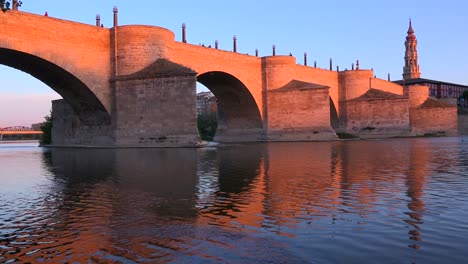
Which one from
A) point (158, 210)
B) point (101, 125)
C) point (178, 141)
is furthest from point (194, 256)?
point (101, 125)

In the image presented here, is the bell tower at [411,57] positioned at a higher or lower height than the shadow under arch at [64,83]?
higher

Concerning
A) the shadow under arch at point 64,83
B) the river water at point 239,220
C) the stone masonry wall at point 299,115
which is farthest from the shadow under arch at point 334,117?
the river water at point 239,220

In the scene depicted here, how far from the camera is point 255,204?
22.1 feet

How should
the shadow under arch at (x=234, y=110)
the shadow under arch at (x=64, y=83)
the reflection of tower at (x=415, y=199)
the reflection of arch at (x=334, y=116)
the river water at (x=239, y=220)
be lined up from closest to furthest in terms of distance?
the river water at (x=239, y=220) → the reflection of tower at (x=415, y=199) → the shadow under arch at (x=64, y=83) → the shadow under arch at (x=234, y=110) → the reflection of arch at (x=334, y=116)

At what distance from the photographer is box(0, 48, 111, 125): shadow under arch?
954 inches

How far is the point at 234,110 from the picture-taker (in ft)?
148

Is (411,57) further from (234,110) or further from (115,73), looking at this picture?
(115,73)

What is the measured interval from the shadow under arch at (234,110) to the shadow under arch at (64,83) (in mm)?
13402

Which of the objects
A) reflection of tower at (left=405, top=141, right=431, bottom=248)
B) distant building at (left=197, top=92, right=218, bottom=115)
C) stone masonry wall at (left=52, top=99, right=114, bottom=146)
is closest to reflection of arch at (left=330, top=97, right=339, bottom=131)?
distant building at (left=197, top=92, right=218, bottom=115)

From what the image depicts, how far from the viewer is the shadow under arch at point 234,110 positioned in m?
41.6

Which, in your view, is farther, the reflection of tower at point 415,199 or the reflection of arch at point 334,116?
the reflection of arch at point 334,116

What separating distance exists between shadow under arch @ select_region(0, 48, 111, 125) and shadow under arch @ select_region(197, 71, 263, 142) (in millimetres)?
13402

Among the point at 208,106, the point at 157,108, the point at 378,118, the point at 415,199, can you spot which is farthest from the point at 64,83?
the point at 208,106

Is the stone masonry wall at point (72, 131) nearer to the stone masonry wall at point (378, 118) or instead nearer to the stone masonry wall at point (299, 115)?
the stone masonry wall at point (299, 115)
